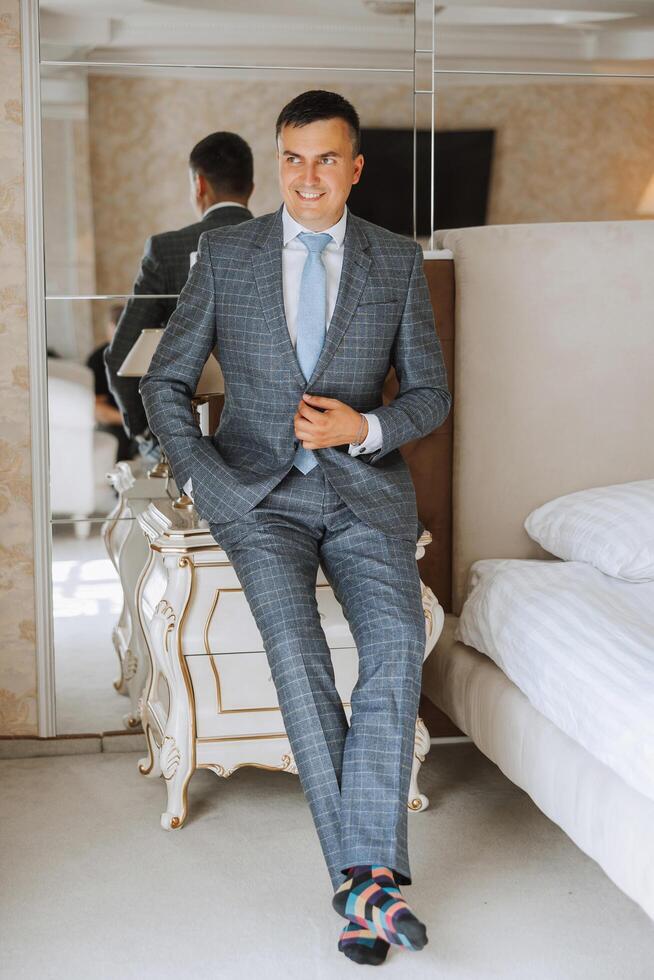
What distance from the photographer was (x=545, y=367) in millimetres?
2832

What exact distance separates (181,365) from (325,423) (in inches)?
14.1

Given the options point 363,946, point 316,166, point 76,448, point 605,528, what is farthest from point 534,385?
point 363,946

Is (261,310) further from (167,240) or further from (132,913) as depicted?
(132,913)

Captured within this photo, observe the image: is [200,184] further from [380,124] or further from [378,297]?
[378,297]

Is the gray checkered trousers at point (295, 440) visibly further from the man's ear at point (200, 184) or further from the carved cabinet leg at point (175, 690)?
the man's ear at point (200, 184)

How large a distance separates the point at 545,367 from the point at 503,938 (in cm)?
141

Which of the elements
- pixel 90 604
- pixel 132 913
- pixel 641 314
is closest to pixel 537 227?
pixel 641 314

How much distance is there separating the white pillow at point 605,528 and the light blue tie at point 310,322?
67 cm

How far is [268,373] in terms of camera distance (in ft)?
7.62

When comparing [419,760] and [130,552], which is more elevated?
[130,552]

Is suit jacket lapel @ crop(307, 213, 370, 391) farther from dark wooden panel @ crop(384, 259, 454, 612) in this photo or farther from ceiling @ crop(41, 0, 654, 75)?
ceiling @ crop(41, 0, 654, 75)

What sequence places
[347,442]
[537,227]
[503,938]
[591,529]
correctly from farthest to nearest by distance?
Answer: [537,227] < [591,529] < [347,442] < [503,938]

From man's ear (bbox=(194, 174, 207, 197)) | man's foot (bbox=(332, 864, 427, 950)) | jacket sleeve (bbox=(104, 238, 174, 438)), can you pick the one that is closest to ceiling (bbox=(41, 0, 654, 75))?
man's ear (bbox=(194, 174, 207, 197))

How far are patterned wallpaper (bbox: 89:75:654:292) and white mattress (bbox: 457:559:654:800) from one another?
1.10m
